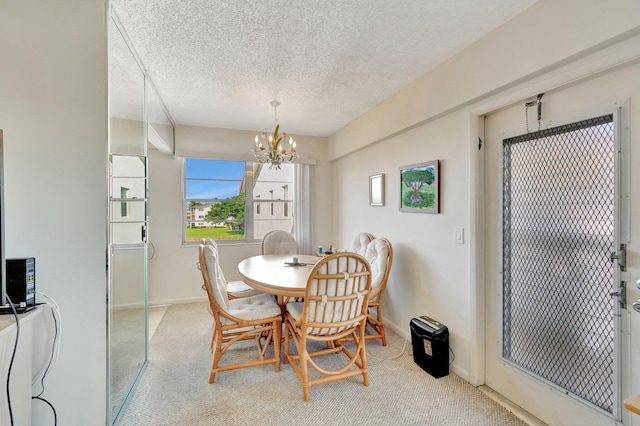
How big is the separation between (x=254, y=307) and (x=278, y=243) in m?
1.48

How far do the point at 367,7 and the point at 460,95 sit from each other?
99cm

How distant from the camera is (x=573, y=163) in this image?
1625mm

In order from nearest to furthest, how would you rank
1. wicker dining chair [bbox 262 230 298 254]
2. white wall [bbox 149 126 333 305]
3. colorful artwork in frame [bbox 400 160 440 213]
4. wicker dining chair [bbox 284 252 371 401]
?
wicker dining chair [bbox 284 252 371 401] < colorful artwork in frame [bbox 400 160 440 213] < wicker dining chair [bbox 262 230 298 254] < white wall [bbox 149 126 333 305]

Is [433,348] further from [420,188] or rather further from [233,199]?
[233,199]

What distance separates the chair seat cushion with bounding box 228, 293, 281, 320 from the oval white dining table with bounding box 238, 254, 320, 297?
0.22 metres

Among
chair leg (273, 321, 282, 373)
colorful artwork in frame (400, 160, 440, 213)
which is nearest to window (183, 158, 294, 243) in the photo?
colorful artwork in frame (400, 160, 440, 213)

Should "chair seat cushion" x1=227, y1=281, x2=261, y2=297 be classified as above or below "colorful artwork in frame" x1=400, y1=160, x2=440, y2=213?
below

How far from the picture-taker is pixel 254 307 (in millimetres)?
2504

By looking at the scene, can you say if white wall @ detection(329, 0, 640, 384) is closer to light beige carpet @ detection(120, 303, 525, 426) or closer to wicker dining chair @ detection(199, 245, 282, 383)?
light beige carpet @ detection(120, 303, 525, 426)

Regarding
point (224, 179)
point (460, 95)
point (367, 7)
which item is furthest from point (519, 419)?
point (224, 179)

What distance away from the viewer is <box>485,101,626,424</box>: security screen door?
4.82 feet

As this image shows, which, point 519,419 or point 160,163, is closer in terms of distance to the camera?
point 519,419

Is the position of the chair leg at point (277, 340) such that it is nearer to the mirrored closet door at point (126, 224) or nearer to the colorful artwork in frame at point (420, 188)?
Result: the mirrored closet door at point (126, 224)

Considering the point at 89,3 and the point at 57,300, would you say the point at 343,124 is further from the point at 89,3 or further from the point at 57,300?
the point at 57,300
